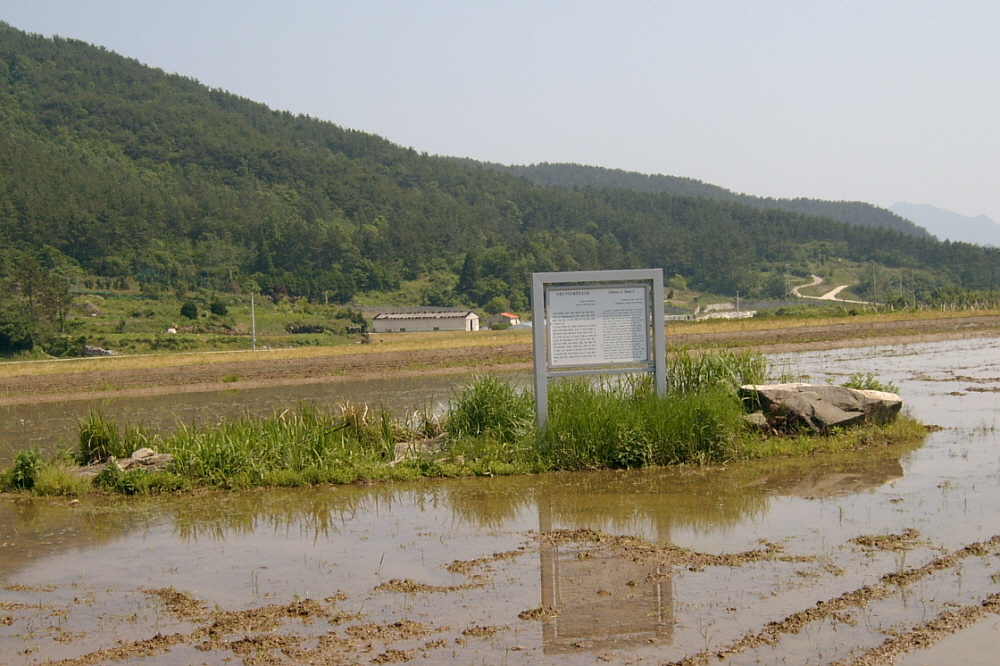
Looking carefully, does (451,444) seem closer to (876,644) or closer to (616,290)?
(616,290)

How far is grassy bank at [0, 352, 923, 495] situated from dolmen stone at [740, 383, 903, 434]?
0.87 feet

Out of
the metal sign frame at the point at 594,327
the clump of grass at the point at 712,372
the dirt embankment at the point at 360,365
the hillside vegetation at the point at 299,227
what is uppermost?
the hillside vegetation at the point at 299,227

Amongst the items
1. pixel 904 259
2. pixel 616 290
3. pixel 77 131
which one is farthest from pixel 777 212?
pixel 616 290

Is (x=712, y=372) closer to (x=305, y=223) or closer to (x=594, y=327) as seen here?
(x=594, y=327)

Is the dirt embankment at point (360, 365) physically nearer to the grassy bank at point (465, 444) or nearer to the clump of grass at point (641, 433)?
the grassy bank at point (465, 444)

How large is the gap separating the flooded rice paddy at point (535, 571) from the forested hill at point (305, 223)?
8932 centimetres

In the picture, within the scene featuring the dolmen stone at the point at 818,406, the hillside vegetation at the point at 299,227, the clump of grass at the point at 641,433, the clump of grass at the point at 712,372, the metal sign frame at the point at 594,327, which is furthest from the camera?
the hillside vegetation at the point at 299,227

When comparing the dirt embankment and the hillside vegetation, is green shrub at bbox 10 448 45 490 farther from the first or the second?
the hillside vegetation

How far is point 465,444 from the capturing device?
12.7m

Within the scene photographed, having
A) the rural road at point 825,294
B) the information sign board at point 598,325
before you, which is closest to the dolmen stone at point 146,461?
the information sign board at point 598,325

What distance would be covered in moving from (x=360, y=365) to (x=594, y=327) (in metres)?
26.9

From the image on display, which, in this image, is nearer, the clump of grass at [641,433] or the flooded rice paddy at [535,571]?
the flooded rice paddy at [535,571]

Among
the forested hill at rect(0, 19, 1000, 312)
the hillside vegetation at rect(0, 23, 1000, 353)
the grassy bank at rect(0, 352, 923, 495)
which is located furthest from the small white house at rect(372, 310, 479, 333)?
the grassy bank at rect(0, 352, 923, 495)

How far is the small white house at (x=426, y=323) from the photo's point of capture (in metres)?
97.3
